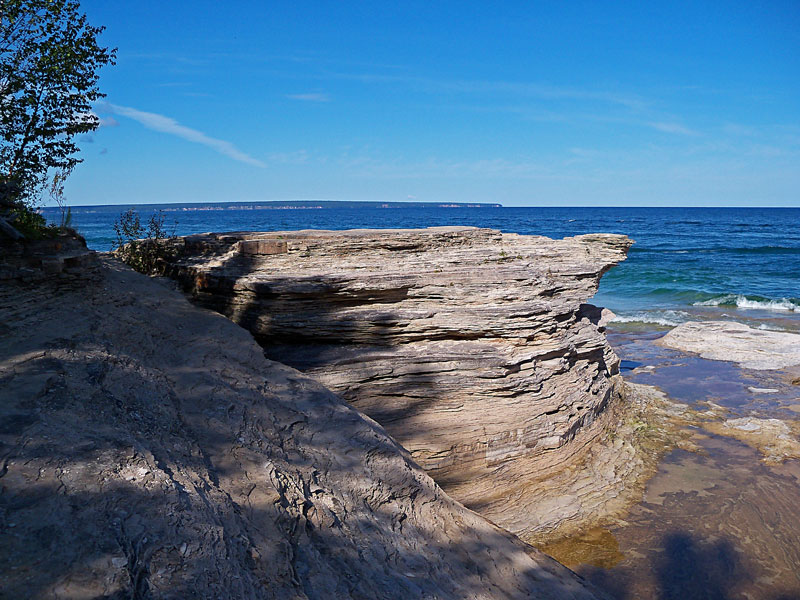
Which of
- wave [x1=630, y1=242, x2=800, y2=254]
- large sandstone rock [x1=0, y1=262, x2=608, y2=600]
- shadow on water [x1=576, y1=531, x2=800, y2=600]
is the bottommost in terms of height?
shadow on water [x1=576, y1=531, x2=800, y2=600]

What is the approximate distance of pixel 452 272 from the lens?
7984 millimetres

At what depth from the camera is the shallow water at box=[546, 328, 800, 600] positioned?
604 cm

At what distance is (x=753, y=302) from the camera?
2255 cm

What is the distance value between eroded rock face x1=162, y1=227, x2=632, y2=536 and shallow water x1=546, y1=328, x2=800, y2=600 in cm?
78

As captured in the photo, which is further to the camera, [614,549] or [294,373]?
[614,549]

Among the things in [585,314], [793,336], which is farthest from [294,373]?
[793,336]

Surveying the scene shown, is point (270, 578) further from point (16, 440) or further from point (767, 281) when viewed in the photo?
point (767, 281)

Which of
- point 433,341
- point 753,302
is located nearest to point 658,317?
point 753,302

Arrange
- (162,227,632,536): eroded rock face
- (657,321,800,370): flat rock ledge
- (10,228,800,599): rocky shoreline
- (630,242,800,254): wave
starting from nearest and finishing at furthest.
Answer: (10,228,800,599): rocky shoreline < (162,227,632,536): eroded rock face < (657,321,800,370): flat rock ledge < (630,242,800,254): wave

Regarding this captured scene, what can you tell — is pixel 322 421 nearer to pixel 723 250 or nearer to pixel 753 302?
pixel 753 302

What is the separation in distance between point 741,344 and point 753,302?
29.4 feet

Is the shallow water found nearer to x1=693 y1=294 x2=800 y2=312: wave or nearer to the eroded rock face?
the eroded rock face

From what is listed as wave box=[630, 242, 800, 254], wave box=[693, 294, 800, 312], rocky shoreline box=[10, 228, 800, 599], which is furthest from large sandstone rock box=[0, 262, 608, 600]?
wave box=[630, 242, 800, 254]

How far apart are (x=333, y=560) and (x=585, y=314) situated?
8.25 meters
